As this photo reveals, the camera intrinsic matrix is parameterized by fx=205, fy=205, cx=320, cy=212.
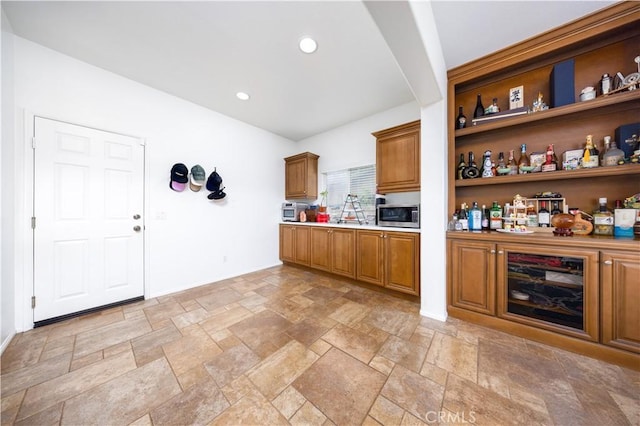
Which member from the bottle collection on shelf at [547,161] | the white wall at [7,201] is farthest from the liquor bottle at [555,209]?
the white wall at [7,201]

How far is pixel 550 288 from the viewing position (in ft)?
5.85

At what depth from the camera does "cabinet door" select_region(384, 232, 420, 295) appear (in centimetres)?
250

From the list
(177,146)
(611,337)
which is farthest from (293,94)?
(611,337)

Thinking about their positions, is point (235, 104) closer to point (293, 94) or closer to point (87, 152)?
point (293, 94)

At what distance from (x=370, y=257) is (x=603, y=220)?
7.08ft

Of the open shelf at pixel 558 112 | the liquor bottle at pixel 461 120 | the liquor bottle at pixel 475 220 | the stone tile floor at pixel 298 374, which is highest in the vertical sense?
the liquor bottle at pixel 461 120

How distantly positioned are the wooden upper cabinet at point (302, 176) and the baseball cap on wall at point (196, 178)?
169cm

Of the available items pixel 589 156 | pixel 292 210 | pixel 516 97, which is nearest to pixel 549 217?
pixel 589 156

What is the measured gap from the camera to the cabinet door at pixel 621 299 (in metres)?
1.46

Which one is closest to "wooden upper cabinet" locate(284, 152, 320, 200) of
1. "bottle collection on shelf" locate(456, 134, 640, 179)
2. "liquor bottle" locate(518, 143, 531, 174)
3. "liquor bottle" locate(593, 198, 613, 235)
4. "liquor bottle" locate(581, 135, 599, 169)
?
"bottle collection on shelf" locate(456, 134, 640, 179)

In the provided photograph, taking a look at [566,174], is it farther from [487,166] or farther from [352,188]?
[352,188]

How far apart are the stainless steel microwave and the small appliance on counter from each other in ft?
5.68

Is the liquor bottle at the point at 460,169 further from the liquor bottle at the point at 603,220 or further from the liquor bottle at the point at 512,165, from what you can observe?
the liquor bottle at the point at 603,220

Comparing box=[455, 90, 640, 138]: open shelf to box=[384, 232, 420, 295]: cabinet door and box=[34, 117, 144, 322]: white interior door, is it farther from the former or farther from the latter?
box=[34, 117, 144, 322]: white interior door
